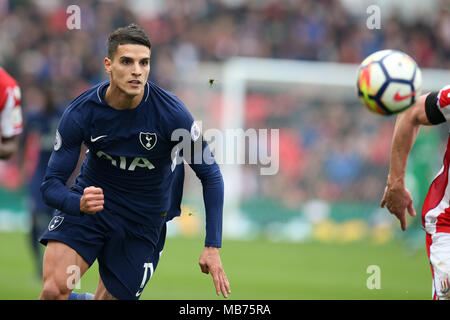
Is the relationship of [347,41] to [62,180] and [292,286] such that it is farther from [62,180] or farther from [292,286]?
[62,180]

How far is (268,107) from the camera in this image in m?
19.5

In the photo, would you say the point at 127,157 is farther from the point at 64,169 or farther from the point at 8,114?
the point at 8,114

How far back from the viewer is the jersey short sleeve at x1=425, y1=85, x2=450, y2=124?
491 centimetres

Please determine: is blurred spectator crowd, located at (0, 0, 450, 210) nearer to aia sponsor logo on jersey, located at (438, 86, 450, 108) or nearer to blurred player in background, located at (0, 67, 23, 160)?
blurred player in background, located at (0, 67, 23, 160)

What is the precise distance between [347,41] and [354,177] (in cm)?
536

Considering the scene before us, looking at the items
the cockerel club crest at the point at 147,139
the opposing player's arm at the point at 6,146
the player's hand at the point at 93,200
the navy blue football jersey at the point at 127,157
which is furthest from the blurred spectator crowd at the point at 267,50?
the player's hand at the point at 93,200

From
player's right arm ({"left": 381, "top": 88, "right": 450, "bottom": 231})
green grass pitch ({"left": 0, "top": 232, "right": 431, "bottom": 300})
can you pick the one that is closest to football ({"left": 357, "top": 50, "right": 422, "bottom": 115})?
player's right arm ({"left": 381, "top": 88, "right": 450, "bottom": 231})

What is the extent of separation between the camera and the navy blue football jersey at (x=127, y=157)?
17.1 ft

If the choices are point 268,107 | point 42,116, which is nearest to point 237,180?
point 268,107

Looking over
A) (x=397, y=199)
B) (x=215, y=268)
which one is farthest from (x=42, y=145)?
(x=397, y=199)

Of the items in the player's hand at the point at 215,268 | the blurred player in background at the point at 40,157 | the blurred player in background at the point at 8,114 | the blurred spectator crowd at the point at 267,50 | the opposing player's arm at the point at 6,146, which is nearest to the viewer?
the blurred player in background at the point at 8,114

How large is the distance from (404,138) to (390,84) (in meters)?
0.49

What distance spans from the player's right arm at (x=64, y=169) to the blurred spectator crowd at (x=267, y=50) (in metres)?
12.0

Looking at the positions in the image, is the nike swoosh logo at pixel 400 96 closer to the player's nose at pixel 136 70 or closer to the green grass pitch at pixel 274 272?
the player's nose at pixel 136 70
